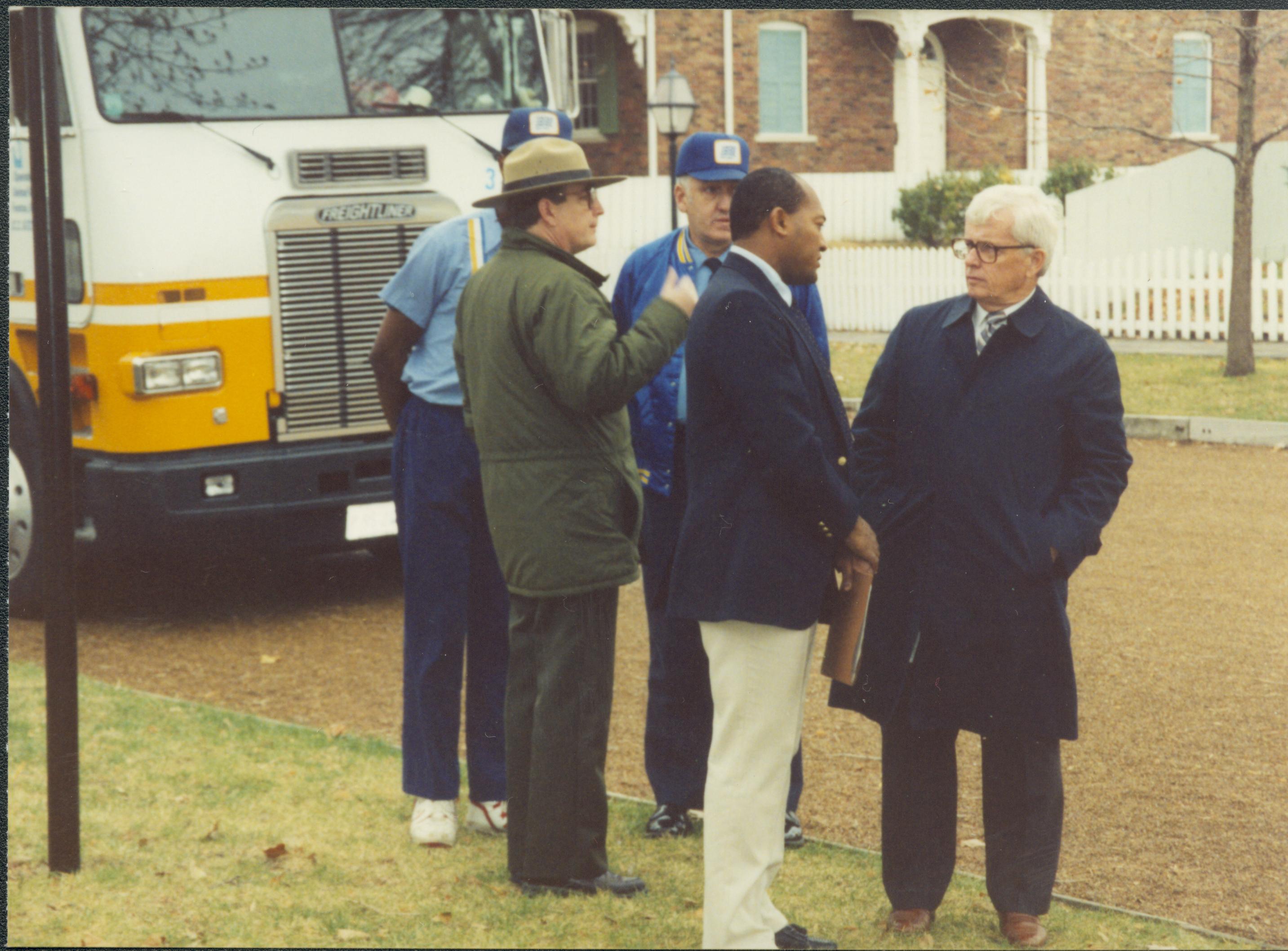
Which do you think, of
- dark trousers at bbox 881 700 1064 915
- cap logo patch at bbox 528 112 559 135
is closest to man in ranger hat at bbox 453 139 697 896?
cap logo patch at bbox 528 112 559 135

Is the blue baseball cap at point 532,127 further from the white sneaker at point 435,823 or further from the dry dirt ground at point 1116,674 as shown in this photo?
the dry dirt ground at point 1116,674

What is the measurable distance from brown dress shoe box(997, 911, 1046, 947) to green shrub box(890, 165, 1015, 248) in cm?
1998

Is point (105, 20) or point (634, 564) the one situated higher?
point (105, 20)

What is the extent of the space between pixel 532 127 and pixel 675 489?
3.70ft

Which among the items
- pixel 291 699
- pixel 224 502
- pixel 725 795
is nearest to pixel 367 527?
pixel 224 502

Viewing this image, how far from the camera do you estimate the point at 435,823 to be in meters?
4.66

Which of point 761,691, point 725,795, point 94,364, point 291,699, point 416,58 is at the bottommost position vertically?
point 291,699

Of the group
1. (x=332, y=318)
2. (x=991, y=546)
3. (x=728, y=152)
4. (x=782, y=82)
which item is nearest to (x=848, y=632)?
(x=991, y=546)

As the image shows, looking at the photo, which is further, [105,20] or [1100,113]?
[1100,113]

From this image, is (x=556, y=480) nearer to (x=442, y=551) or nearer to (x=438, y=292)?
(x=442, y=551)

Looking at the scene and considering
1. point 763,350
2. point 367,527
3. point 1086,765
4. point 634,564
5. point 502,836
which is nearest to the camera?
point 763,350

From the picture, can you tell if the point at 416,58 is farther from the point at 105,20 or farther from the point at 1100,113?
the point at 1100,113

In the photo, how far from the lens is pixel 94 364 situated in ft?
22.9

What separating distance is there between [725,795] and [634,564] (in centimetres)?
75
